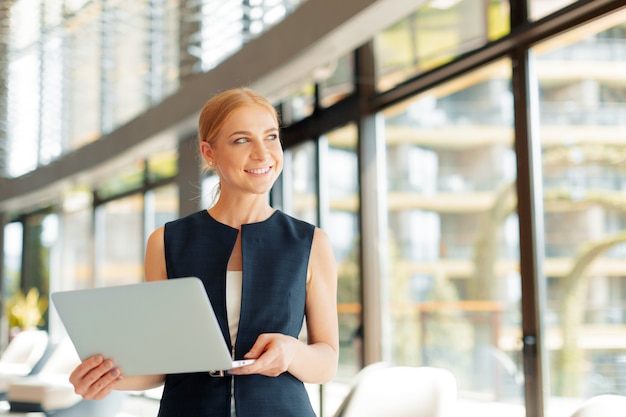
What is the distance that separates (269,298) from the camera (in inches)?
57.2

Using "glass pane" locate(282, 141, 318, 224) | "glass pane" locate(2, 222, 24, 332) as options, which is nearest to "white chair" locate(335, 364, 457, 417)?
"glass pane" locate(282, 141, 318, 224)

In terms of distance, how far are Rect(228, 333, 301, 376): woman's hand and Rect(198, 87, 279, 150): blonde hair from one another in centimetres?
38

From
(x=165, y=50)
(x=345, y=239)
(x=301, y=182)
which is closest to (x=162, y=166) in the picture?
(x=165, y=50)

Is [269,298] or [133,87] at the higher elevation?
[133,87]

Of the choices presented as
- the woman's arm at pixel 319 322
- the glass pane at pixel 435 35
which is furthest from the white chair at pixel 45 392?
the woman's arm at pixel 319 322

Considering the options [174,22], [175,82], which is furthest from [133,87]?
[174,22]

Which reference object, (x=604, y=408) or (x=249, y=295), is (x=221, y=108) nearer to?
(x=249, y=295)

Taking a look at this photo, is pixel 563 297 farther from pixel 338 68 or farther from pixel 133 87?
pixel 133 87

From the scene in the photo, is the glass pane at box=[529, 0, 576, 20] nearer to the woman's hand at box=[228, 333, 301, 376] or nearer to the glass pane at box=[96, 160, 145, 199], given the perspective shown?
the woman's hand at box=[228, 333, 301, 376]

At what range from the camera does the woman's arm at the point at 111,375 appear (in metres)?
1.40

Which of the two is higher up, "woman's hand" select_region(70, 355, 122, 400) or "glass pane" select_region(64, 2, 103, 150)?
"glass pane" select_region(64, 2, 103, 150)

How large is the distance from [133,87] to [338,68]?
8.05 ft

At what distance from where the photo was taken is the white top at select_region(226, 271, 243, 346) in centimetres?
145

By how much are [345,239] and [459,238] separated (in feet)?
3.37
